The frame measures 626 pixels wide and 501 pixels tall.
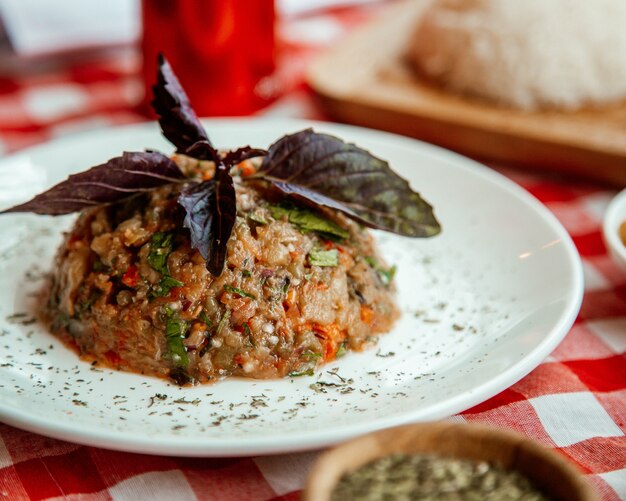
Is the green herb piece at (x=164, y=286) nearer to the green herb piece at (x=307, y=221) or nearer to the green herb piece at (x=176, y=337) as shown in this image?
the green herb piece at (x=176, y=337)

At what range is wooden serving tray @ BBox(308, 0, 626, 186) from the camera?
4.35m

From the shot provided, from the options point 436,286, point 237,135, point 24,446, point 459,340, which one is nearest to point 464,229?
point 436,286

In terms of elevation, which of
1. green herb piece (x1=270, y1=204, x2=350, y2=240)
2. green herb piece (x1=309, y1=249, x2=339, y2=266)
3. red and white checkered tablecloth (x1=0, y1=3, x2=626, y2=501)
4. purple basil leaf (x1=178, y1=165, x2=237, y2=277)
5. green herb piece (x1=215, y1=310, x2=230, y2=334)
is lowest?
red and white checkered tablecloth (x1=0, y1=3, x2=626, y2=501)

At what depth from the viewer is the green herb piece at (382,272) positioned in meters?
3.06

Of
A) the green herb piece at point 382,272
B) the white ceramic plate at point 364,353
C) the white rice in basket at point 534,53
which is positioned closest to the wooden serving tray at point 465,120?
the white rice in basket at point 534,53

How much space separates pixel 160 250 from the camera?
2721 millimetres

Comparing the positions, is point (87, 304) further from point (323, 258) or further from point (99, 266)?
point (323, 258)

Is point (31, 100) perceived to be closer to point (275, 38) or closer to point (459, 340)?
point (275, 38)

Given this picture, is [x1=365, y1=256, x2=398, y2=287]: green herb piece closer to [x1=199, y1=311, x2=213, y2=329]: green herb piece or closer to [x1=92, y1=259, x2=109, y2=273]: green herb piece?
[x1=199, y1=311, x2=213, y2=329]: green herb piece

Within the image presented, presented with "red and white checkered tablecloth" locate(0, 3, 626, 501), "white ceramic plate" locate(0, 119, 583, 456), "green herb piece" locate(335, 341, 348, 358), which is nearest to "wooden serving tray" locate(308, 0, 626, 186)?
"red and white checkered tablecloth" locate(0, 3, 626, 501)

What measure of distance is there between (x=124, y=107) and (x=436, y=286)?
2801mm

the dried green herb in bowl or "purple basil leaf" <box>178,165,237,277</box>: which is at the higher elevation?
"purple basil leaf" <box>178,165,237,277</box>

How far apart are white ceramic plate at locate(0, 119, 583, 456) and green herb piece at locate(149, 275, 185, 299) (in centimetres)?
27

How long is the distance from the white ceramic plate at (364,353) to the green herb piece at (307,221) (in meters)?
0.40
